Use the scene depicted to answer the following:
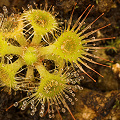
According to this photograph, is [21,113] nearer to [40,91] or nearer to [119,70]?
[40,91]

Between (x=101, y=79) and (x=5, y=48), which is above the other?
(x=5, y=48)

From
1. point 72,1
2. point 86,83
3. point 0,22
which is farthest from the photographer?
point 86,83

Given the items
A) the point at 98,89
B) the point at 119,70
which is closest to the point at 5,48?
the point at 98,89

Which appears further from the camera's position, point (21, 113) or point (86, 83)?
point (86, 83)

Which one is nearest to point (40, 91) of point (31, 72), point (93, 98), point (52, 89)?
point (52, 89)

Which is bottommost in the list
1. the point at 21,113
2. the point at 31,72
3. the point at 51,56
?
the point at 21,113

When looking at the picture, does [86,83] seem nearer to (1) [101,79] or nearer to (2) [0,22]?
(1) [101,79]

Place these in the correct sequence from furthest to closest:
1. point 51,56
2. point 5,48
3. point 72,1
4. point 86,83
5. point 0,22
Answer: point 86,83, point 72,1, point 51,56, point 0,22, point 5,48

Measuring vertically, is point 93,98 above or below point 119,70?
below

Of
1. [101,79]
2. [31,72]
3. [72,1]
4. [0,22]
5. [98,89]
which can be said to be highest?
[72,1]
